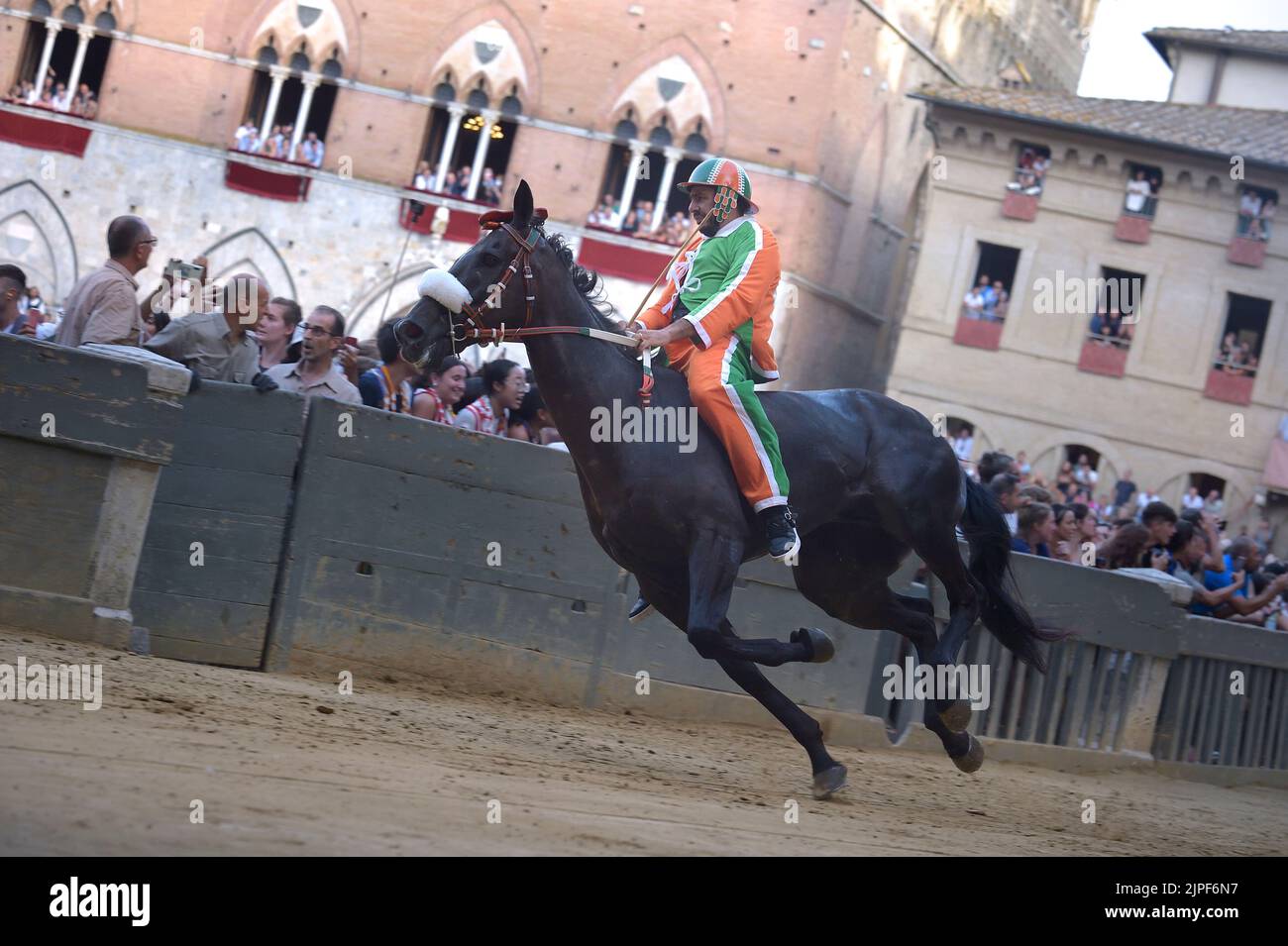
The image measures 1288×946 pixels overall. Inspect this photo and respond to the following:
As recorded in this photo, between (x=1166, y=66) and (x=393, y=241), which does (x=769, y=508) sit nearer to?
(x=393, y=241)

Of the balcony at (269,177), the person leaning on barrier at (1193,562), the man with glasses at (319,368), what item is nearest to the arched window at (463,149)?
the balcony at (269,177)

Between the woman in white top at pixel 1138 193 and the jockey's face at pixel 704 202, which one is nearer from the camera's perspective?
the jockey's face at pixel 704 202

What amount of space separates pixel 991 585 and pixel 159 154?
119 ft

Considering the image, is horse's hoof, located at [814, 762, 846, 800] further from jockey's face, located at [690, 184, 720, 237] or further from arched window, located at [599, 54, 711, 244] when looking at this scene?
arched window, located at [599, 54, 711, 244]

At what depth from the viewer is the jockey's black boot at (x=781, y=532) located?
8.51 metres

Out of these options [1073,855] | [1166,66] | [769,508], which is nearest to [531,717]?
[769,508]

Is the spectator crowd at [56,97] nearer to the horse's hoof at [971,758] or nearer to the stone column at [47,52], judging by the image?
the stone column at [47,52]

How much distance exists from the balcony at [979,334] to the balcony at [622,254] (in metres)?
7.49

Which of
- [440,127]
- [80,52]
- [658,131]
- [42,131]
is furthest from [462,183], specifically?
[42,131]

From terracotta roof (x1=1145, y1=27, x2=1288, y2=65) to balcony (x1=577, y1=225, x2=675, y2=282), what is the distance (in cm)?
1699

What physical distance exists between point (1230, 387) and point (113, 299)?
3138 centimetres

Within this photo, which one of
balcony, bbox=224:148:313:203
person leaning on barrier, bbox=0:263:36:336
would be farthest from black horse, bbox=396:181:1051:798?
balcony, bbox=224:148:313:203

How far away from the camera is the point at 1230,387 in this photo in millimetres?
36250

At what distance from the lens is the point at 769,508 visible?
8602 millimetres
